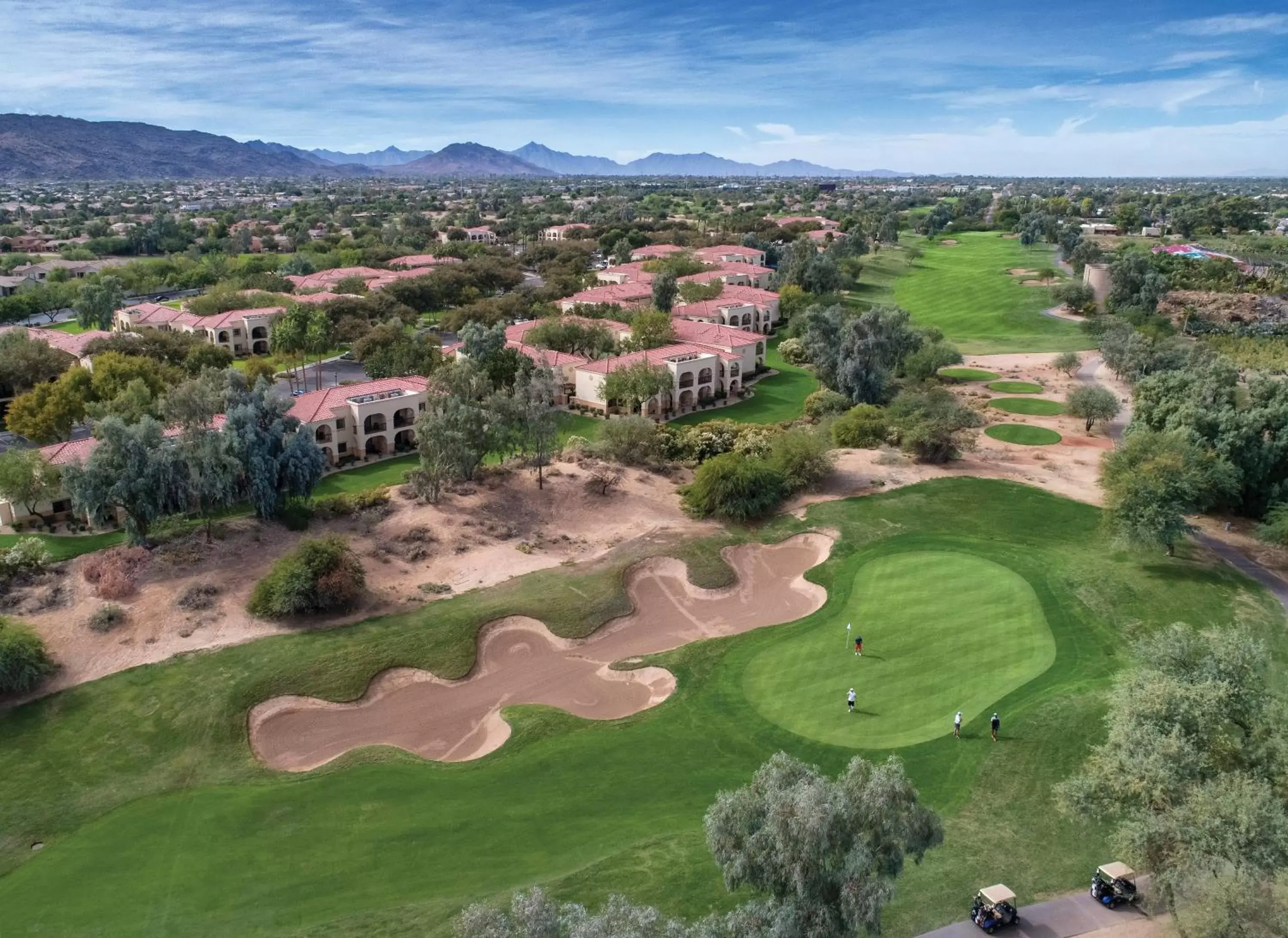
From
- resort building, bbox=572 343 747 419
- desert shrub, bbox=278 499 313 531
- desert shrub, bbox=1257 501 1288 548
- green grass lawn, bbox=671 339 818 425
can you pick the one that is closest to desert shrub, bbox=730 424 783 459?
green grass lawn, bbox=671 339 818 425

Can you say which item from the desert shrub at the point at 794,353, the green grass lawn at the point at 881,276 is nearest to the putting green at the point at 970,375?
the desert shrub at the point at 794,353

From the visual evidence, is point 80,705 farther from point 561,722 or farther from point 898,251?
point 898,251

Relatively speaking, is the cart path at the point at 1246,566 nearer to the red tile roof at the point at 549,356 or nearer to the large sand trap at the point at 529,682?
the large sand trap at the point at 529,682

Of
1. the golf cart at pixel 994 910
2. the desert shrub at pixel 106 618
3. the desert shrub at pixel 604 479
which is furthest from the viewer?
the desert shrub at pixel 604 479

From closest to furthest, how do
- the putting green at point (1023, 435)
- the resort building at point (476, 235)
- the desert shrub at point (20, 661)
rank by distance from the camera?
the desert shrub at point (20, 661), the putting green at point (1023, 435), the resort building at point (476, 235)

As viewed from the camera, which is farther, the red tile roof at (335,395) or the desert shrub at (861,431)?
the desert shrub at (861,431)

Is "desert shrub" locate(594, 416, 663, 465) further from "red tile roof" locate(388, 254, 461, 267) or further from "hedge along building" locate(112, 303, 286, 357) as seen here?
"red tile roof" locate(388, 254, 461, 267)

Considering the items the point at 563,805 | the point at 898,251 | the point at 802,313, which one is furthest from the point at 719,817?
the point at 898,251
